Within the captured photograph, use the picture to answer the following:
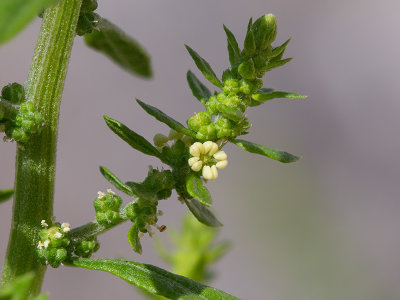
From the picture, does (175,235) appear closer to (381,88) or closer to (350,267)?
(350,267)

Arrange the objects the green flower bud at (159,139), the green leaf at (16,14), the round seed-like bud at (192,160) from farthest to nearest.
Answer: the green flower bud at (159,139) → the round seed-like bud at (192,160) → the green leaf at (16,14)

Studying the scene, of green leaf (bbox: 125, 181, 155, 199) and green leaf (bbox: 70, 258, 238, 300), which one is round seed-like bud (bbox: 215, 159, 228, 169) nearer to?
green leaf (bbox: 125, 181, 155, 199)

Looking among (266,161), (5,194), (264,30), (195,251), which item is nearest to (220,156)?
(264,30)

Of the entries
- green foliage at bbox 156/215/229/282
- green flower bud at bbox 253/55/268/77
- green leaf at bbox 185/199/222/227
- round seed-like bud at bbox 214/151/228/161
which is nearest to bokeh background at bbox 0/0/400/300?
green foliage at bbox 156/215/229/282

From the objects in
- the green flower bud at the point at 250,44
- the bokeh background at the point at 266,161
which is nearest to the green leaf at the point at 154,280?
the green flower bud at the point at 250,44

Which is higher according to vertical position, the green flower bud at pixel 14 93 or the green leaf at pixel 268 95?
the green leaf at pixel 268 95

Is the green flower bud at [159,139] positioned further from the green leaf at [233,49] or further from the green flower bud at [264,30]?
the green flower bud at [264,30]

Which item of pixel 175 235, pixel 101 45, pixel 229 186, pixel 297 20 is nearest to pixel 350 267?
pixel 229 186
